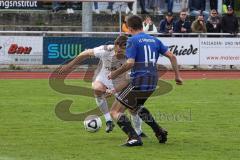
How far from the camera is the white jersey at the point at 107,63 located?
12523mm

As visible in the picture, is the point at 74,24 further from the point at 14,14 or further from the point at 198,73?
the point at 198,73

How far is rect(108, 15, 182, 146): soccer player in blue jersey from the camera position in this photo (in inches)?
433

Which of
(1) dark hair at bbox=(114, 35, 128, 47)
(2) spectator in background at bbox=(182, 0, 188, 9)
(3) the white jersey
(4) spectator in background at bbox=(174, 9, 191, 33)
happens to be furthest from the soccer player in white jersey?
(2) spectator in background at bbox=(182, 0, 188, 9)

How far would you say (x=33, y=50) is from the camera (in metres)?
28.0

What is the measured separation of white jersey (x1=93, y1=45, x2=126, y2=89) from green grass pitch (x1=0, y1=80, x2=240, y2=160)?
2.81 feet

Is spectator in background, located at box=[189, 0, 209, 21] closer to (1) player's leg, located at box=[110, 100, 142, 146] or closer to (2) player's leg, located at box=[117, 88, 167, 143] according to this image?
(2) player's leg, located at box=[117, 88, 167, 143]

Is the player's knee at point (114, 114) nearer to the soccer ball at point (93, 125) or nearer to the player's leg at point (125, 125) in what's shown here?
the player's leg at point (125, 125)

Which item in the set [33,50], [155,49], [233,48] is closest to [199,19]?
[233,48]

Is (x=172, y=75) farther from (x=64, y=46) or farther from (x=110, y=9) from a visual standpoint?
(x=110, y=9)

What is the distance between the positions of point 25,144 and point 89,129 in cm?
138

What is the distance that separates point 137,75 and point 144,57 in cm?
33

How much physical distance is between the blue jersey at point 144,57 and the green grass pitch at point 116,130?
941 mm

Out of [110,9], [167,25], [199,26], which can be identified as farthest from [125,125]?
[110,9]

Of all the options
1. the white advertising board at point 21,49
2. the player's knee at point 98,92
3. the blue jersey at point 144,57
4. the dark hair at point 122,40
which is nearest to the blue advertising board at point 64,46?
the white advertising board at point 21,49
